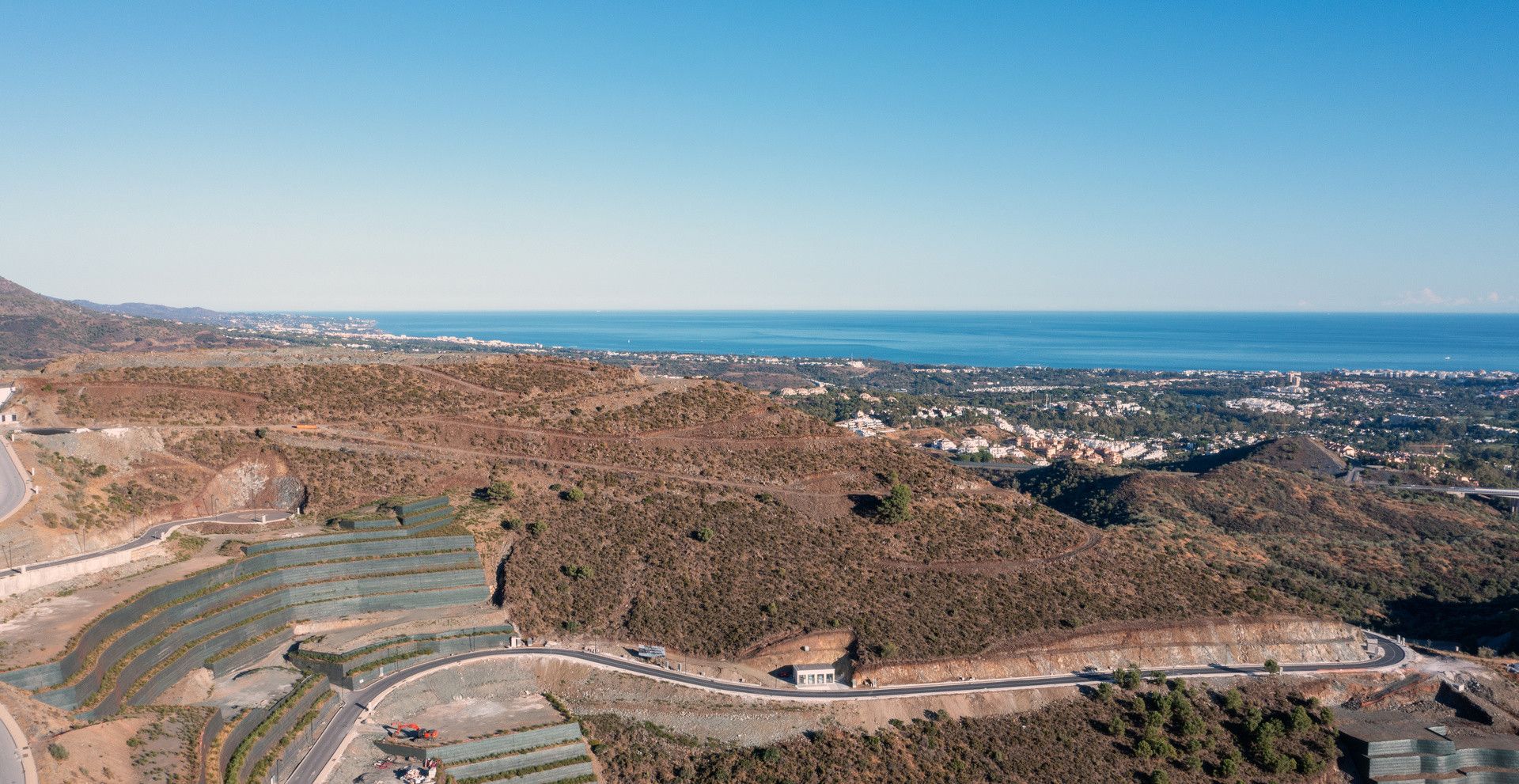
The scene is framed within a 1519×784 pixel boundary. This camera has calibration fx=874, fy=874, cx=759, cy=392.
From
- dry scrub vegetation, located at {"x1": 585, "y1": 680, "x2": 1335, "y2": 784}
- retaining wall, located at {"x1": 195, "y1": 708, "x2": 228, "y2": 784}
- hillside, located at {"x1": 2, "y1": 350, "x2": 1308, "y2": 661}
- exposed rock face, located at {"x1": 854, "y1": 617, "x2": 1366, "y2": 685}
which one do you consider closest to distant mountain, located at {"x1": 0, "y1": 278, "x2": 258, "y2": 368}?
hillside, located at {"x1": 2, "y1": 350, "x2": 1308, "y2": 661}

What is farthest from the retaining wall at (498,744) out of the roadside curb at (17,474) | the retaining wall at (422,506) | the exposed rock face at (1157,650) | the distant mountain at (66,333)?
the distant mountain at (66,333)

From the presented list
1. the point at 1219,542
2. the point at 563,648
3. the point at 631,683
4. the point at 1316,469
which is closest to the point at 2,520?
the point at 563,648

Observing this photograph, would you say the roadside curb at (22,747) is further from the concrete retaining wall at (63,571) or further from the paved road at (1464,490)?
the paved road at (1464,490)

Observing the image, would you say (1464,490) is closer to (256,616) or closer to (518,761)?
(518,761)

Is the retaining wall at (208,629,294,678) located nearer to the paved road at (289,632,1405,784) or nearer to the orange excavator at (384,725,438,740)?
the paved road at (289,632,1405,784)

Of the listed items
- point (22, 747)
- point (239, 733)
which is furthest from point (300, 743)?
point (22, 747)
